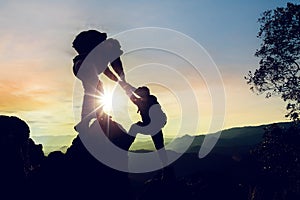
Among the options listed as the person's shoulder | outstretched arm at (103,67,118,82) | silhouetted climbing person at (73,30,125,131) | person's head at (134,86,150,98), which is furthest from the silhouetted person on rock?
the person's shoulder

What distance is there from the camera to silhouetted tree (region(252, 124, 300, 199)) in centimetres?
3269

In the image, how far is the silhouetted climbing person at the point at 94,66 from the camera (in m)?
17.6

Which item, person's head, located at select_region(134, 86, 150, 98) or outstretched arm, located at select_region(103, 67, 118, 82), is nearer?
person's head, located at select_region(134, 86, 150, 98)

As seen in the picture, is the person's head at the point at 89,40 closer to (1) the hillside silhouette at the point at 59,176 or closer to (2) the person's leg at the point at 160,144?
(1) the hillside silhouette at the point at 59,176

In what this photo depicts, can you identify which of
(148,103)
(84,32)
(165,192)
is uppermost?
(84,32)

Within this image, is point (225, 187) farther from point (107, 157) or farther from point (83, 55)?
point (83, 55)

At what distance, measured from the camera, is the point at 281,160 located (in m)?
34.1

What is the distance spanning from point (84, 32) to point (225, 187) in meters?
14.9

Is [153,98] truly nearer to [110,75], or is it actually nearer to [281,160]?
[110,75]

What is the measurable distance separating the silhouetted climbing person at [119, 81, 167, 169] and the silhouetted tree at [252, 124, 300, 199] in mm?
17799

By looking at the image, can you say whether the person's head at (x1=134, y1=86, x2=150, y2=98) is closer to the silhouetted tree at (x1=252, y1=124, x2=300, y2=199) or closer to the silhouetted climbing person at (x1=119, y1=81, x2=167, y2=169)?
the silhouetted climbing person at (x1=119, y1=81, x2=167, y2=169)

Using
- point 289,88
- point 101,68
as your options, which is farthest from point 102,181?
point 289,88

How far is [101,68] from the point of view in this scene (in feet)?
57.7

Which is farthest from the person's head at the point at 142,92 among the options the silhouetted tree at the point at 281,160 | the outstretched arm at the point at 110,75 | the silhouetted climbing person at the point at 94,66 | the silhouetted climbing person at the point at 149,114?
the silhouetted tree at the point at 281,160
